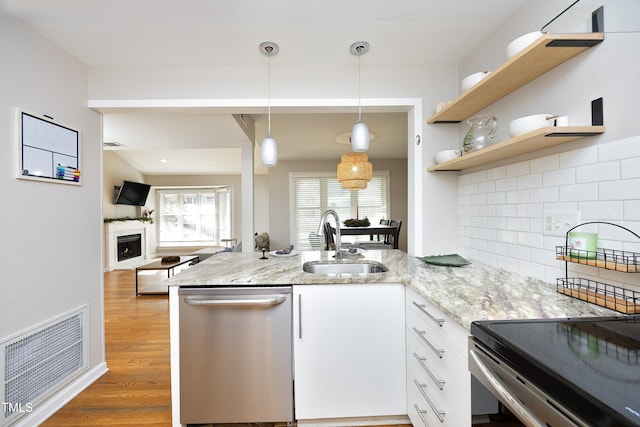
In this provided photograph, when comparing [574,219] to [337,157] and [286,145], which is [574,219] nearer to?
[286,145]

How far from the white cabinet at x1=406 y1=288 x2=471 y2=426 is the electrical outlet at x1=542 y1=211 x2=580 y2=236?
683 mm

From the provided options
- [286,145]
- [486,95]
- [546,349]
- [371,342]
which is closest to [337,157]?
[286,145]

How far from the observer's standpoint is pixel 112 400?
70.5 inches

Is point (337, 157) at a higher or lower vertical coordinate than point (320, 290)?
higher

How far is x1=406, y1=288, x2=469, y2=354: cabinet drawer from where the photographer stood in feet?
3.12

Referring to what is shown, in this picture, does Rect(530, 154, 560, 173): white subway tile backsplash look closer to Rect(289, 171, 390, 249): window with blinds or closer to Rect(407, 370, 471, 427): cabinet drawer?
Rect(407, 370, 471, 427): cabinet drawer

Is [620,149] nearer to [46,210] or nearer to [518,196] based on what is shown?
[518,196]

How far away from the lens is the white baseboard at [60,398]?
1540 mm

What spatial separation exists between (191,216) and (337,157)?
15.7 ft

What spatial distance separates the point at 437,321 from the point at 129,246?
7.64m

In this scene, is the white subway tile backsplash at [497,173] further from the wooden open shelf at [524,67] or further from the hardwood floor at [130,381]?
the hardwood floor at [130,381]

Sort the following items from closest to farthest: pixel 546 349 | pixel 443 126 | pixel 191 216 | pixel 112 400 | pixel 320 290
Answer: pixel 546 349 < pixel 320 290 < pixel 112 400 < pixel 443 126 < pixel 191 216

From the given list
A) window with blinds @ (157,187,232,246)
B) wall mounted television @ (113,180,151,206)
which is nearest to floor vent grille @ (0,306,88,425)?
wall mounted television @ (113,180,151,206)

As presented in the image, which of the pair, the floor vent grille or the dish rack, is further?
the floor vent grille
